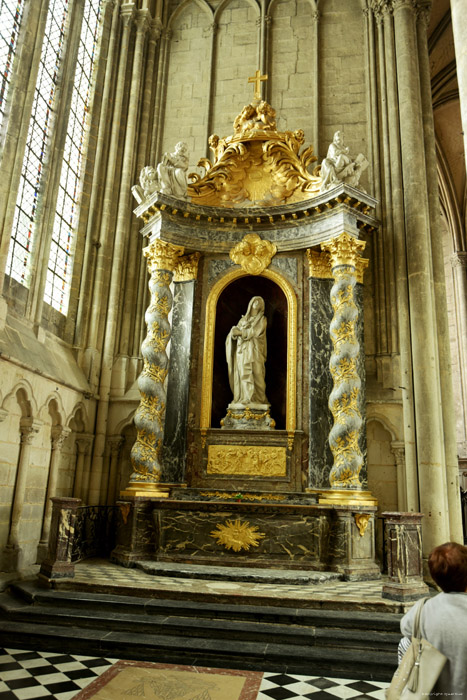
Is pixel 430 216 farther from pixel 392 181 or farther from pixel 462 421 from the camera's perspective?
pixel 462 421

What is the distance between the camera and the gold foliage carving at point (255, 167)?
33.2 ft

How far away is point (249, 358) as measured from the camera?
9.73 metres

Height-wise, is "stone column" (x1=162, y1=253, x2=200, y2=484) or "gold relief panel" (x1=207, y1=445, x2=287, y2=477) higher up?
"stone column" (x1=162, y1=253, x2=200, y2=484)

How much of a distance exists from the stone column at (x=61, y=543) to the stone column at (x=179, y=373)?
2.27m

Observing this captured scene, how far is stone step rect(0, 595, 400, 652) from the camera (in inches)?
221

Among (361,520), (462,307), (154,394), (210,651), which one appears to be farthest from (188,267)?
(462,307)

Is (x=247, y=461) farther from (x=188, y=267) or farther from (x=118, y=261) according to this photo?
(x=118, y=261)

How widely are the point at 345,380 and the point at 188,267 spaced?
3.47 meters

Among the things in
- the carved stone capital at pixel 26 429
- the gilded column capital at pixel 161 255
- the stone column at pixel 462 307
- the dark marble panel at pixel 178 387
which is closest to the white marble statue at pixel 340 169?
the gilded column capital at pixel 161 255

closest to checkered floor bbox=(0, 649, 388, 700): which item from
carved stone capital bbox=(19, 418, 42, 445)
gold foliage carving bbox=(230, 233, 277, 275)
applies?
carved stone capital bbox=(19, 418, 42, 445)

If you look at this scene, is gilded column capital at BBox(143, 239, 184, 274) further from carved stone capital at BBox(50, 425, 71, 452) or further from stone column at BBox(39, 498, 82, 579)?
stone column at BBox(39, 498, 82, 579)

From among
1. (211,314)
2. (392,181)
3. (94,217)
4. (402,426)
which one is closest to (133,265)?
(94,217)

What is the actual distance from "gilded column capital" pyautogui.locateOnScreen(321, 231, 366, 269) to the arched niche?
1.02 metres

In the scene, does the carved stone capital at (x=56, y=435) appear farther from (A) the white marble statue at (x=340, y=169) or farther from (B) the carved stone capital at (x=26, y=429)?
(A) the white marble statue at (x=340, y=169)
